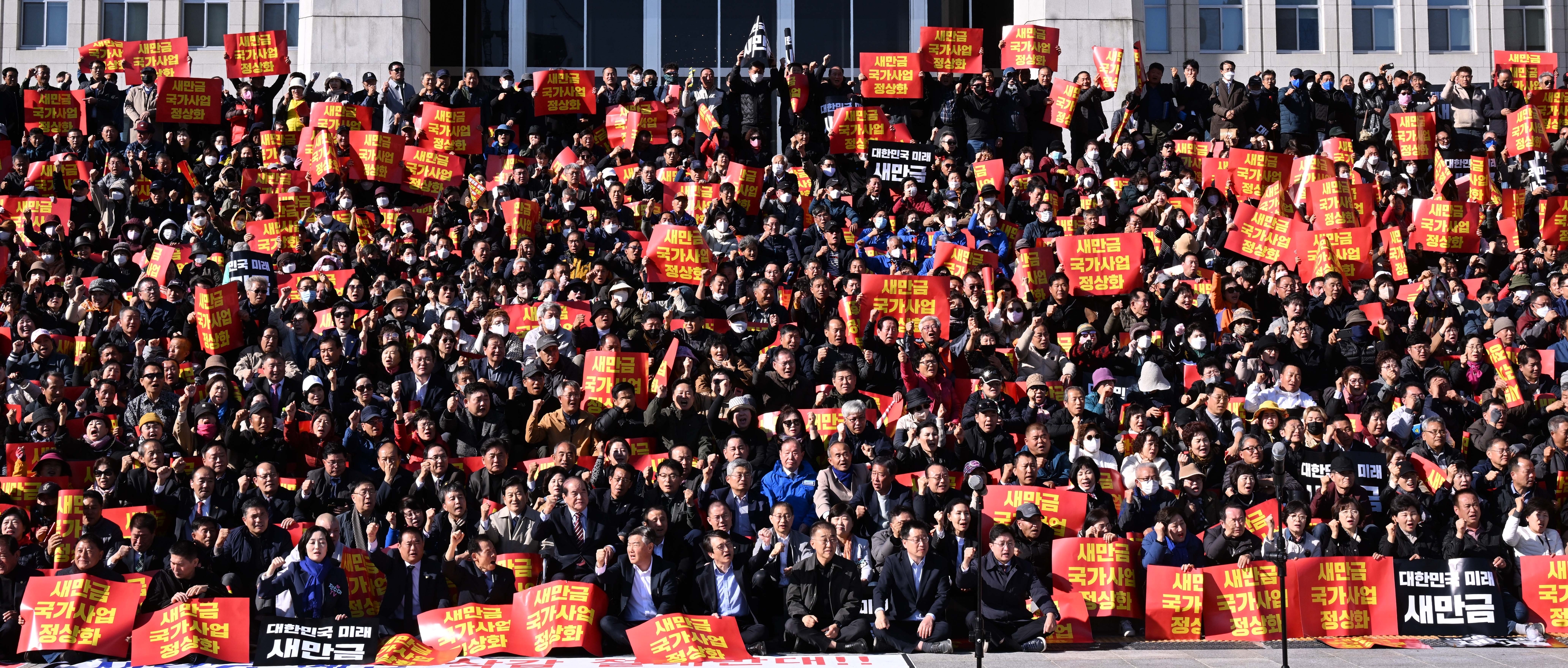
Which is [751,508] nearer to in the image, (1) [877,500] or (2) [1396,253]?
(1) [877,500]

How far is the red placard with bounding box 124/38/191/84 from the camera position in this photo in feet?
75.9

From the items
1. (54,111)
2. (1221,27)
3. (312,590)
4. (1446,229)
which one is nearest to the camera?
(312,590)

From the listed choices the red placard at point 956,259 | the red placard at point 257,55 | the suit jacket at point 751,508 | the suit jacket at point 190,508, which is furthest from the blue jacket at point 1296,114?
the suit jacket at point 190,508

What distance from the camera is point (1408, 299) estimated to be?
16703 mm

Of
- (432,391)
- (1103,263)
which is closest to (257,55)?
(432,391)

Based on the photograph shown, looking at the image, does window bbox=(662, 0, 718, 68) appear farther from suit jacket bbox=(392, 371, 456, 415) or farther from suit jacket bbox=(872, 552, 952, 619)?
suit jacket bbox=(872, 552, 952, 619)

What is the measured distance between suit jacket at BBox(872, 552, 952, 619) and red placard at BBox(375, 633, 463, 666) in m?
2.99

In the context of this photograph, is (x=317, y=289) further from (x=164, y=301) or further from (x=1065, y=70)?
(x=1065, y=70)

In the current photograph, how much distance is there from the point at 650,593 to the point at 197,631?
121 inches

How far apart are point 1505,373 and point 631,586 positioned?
851 centimetres

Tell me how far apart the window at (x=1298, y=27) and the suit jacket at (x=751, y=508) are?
21.4 m

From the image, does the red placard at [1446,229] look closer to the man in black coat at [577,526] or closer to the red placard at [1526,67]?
the red placard at [1526,67]

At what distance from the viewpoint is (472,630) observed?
37.0 feet

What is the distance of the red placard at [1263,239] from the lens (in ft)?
59.4
